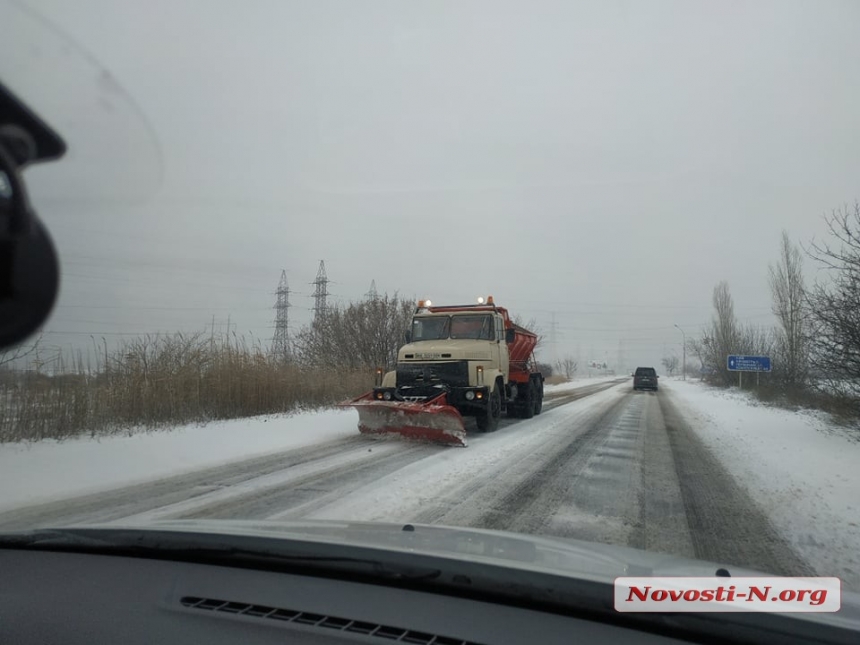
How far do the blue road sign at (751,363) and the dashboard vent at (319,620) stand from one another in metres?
32.1

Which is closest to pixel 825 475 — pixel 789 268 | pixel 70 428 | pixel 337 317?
pixel 70 428

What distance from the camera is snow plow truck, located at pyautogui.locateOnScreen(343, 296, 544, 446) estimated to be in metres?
10.5

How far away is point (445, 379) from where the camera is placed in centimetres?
1178

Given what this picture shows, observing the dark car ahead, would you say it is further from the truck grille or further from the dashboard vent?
the dashboard vent

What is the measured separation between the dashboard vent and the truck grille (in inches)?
365

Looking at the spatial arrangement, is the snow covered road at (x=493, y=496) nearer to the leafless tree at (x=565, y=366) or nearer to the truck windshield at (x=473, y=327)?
the truck windshield at (x=473, y=327)

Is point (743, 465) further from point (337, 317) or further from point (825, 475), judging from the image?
point (337, 317)

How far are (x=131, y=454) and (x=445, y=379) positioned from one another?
224 inches

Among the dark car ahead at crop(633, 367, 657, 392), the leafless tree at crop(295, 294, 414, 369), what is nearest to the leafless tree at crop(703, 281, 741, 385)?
the dark car ahead at crop(633, 367, 657, 392)

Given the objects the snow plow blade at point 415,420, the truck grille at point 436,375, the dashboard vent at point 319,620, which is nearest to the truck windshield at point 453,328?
the truck grille at point 436,375

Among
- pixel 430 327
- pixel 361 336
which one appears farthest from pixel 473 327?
pixel 361 336

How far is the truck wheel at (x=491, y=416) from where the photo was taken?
39.1 ft

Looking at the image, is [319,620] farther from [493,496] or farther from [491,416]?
[491,416]

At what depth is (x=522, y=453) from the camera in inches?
367
